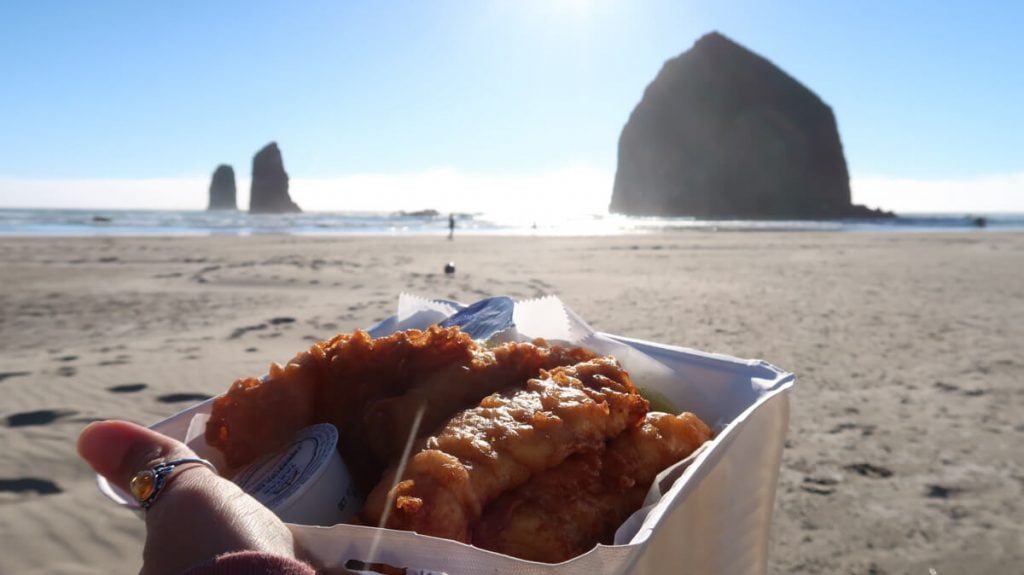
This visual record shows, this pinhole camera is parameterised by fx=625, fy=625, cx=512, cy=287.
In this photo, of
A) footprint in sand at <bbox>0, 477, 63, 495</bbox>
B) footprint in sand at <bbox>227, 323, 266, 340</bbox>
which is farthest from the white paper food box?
footprint in sand at <bbox>227, 323, 266, 340</bbox>

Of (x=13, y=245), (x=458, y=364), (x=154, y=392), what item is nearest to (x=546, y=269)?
(x=154, y=392)

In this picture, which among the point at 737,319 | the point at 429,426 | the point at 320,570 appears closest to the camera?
the point at 320,570

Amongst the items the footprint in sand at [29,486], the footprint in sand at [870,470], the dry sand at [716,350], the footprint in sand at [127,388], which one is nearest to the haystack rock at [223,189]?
the dry sand at [716,350]

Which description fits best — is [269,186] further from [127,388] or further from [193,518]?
[193,518]

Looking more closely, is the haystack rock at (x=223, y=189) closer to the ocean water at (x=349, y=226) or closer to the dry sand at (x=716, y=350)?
the ocean water at (x=349, y=226)

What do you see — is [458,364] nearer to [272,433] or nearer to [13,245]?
[272,433]

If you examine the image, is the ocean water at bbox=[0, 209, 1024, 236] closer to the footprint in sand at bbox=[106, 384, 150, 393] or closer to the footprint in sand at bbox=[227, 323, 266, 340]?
the footprint in sand at bbox=[227, 323, 266, 340]

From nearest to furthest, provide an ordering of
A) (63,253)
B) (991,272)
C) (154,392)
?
(154,392), (991,272), (63,253)
